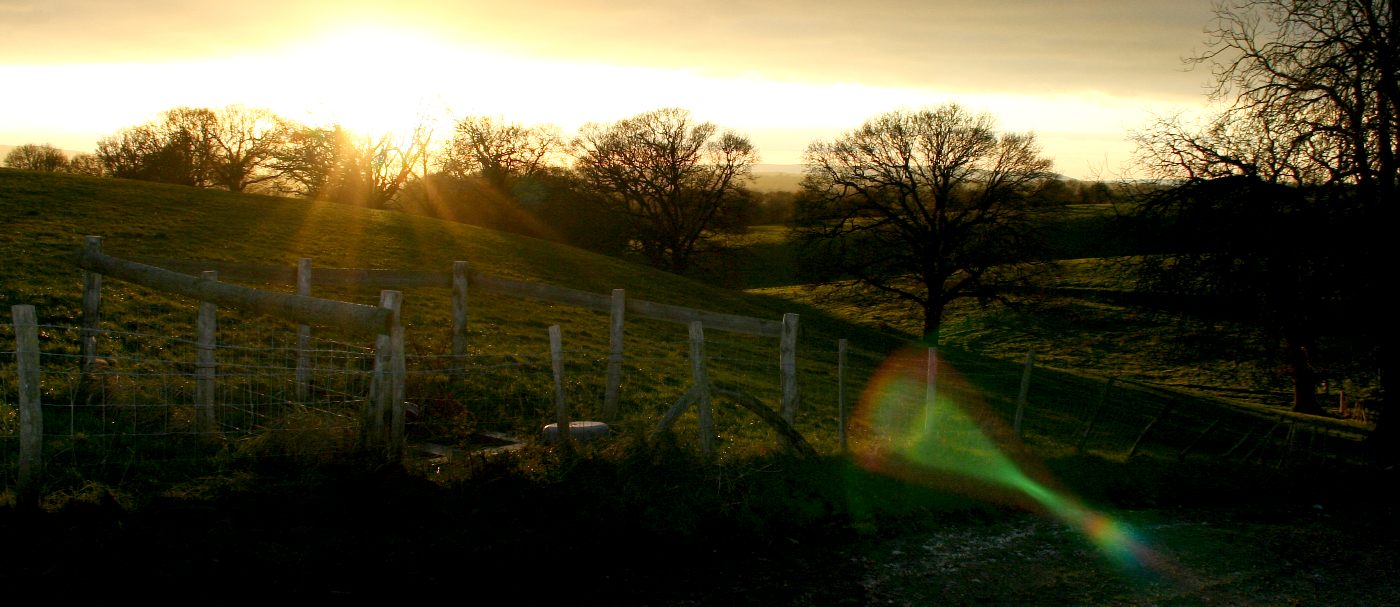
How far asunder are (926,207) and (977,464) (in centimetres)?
3158

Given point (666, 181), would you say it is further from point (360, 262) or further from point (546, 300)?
point (546, 300)

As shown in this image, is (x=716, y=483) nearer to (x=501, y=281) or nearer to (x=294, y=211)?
(x=501, y=281)

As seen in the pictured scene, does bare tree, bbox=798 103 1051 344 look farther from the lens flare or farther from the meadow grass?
the lens flare

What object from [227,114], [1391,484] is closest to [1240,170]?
[1391,484]

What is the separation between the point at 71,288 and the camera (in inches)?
673

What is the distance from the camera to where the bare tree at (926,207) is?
1527 inches

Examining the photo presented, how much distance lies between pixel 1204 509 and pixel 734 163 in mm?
46450

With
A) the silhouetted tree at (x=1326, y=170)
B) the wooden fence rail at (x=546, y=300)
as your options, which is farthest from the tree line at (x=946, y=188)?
the wooden fence rail at (x=546, y=300)

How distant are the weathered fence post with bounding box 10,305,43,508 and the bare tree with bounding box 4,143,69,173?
72782 mm

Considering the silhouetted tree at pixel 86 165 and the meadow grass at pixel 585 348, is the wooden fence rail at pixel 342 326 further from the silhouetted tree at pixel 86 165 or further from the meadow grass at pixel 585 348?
the silhouetted tree at pixel 86 165

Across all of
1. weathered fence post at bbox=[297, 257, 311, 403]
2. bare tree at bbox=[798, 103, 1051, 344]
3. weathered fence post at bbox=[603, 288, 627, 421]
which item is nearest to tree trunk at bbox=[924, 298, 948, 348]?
bare tree at bbox=[798, 103, 1051, 344]

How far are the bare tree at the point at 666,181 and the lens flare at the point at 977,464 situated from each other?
39.1m

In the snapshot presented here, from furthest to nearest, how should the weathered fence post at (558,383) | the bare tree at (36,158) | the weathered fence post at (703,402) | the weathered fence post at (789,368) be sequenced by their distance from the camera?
1. the bare tree at (36,158)
2. the weathered fence post at (789,368)
3. the weathered fence post at (558,383)
4. the weathered fence post at (703,402)

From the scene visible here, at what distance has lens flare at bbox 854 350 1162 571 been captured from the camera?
8.52 meters
